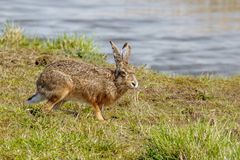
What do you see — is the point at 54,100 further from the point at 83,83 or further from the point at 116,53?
the point at 116,53

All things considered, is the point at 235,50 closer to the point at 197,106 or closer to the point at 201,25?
the point at 201,25

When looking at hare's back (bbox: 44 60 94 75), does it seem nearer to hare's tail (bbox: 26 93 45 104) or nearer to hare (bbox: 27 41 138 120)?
hare (bbox: 27 41 138 120)

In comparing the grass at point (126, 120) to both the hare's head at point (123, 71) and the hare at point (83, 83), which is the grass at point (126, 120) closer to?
the hare at point (83, 83)

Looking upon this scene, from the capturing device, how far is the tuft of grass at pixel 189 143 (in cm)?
680

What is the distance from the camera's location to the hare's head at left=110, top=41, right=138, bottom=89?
8.96m

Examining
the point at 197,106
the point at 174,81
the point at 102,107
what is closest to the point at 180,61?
the point at 174,81

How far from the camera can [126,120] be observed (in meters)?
8.89

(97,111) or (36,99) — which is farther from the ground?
(36,99)

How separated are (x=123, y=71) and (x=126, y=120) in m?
0.58

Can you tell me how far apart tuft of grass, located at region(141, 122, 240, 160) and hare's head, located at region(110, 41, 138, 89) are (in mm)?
1844

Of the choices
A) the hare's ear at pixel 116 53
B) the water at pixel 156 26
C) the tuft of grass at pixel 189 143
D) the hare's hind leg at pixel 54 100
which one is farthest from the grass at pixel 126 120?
the water at pixel 156 26

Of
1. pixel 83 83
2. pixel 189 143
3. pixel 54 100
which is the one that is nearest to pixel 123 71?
pixel 83 83

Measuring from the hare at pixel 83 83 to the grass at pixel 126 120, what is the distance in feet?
0.59

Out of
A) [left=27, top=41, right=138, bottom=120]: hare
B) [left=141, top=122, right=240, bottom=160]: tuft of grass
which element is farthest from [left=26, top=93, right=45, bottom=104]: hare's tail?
[left=141, top=122, right=240, bottom=160]: tuft of grass
